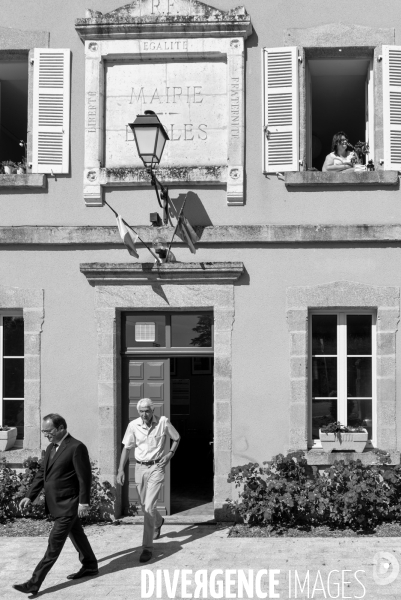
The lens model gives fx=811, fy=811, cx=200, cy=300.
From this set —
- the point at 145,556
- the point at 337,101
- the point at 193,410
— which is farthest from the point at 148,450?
the point at 193,410

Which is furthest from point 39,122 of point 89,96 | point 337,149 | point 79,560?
point 79,560

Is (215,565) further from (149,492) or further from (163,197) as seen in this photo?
(163,197)

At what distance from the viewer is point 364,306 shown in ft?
30.4

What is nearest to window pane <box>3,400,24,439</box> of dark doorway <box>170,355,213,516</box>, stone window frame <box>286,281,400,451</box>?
stone window frame <box>286,281,400,451</box>

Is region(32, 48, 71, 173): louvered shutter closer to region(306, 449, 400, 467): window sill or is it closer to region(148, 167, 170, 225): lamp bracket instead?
region(148, 167, 170, 225): lamp bracket

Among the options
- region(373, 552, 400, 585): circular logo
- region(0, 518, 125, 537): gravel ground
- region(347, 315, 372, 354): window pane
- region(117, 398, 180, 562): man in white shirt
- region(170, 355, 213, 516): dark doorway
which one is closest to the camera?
Result: region(373, 552, 400, 585): circular logo

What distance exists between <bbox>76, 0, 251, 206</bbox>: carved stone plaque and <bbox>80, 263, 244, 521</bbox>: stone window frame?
888mm

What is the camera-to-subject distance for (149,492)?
799 cm

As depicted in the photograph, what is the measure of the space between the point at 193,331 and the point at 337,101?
12.6 feet

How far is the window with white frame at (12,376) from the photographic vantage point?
31.9 ft

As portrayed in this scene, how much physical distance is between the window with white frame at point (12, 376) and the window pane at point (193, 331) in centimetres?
187

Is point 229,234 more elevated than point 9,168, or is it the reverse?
point 9,168

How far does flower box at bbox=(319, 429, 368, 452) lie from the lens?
9148mm

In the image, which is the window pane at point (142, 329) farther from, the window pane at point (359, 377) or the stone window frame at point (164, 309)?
the window pane at point (359, 377)
